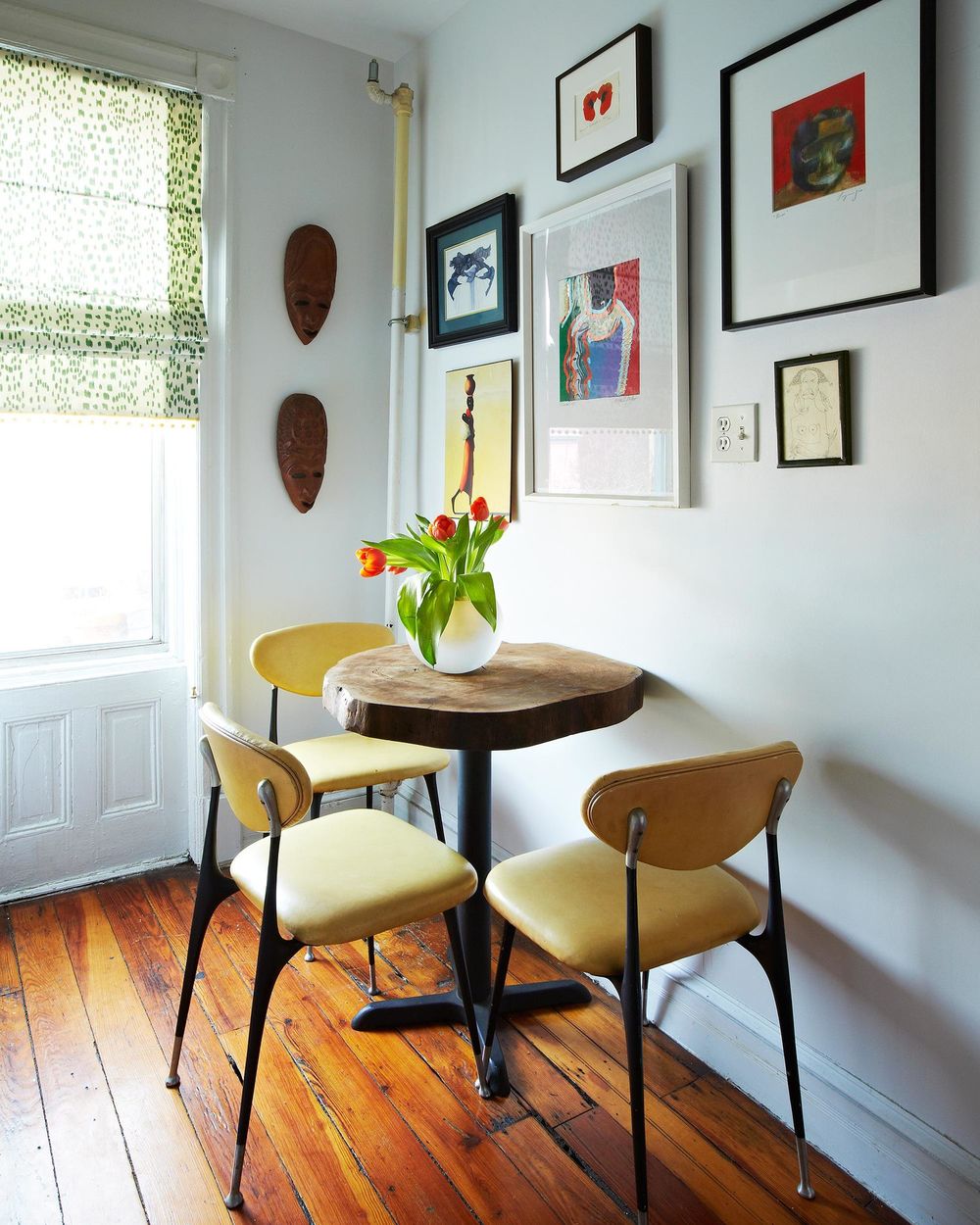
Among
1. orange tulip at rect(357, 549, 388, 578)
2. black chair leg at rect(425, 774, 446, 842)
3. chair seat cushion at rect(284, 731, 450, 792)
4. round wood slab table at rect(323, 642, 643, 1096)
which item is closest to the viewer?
round wood slab table at rect(323, 642, 643, 1096)

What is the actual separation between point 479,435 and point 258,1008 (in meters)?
1.70

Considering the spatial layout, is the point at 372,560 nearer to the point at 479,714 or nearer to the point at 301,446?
the point at 479,714

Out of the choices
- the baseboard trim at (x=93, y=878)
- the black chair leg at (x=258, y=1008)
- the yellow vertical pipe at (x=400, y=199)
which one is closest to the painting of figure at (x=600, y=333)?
the yellow vertical pipe at (x=400, y=199)

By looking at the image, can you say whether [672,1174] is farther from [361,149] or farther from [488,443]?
[361,149]

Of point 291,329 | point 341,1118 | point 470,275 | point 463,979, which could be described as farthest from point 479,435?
point 341,1118

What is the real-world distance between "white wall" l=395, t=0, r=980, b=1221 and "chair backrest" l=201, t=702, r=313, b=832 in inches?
36.9

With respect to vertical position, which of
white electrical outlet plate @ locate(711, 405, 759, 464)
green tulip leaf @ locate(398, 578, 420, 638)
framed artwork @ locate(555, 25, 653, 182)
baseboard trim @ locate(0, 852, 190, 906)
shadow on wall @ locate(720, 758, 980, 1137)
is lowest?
baseboard trim @ locate(0, 852, 190, 906)

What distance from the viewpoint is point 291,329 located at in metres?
3.04

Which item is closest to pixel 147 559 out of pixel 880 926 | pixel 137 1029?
pixel 137 1029

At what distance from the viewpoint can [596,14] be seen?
226cm

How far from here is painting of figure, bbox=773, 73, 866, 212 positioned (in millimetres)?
1658

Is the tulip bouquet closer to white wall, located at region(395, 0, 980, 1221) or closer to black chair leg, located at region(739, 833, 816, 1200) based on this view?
white wall, located at region(395, 0, 980, 1221)

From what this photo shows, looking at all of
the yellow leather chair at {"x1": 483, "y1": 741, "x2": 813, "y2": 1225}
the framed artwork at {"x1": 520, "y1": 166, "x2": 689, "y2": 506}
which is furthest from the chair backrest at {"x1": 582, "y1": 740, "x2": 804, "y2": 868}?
the framed artwork at {"x1": 520, "y1": 166, "x2": 689, "y2": 506}

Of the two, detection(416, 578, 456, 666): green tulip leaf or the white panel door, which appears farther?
the white panel door
